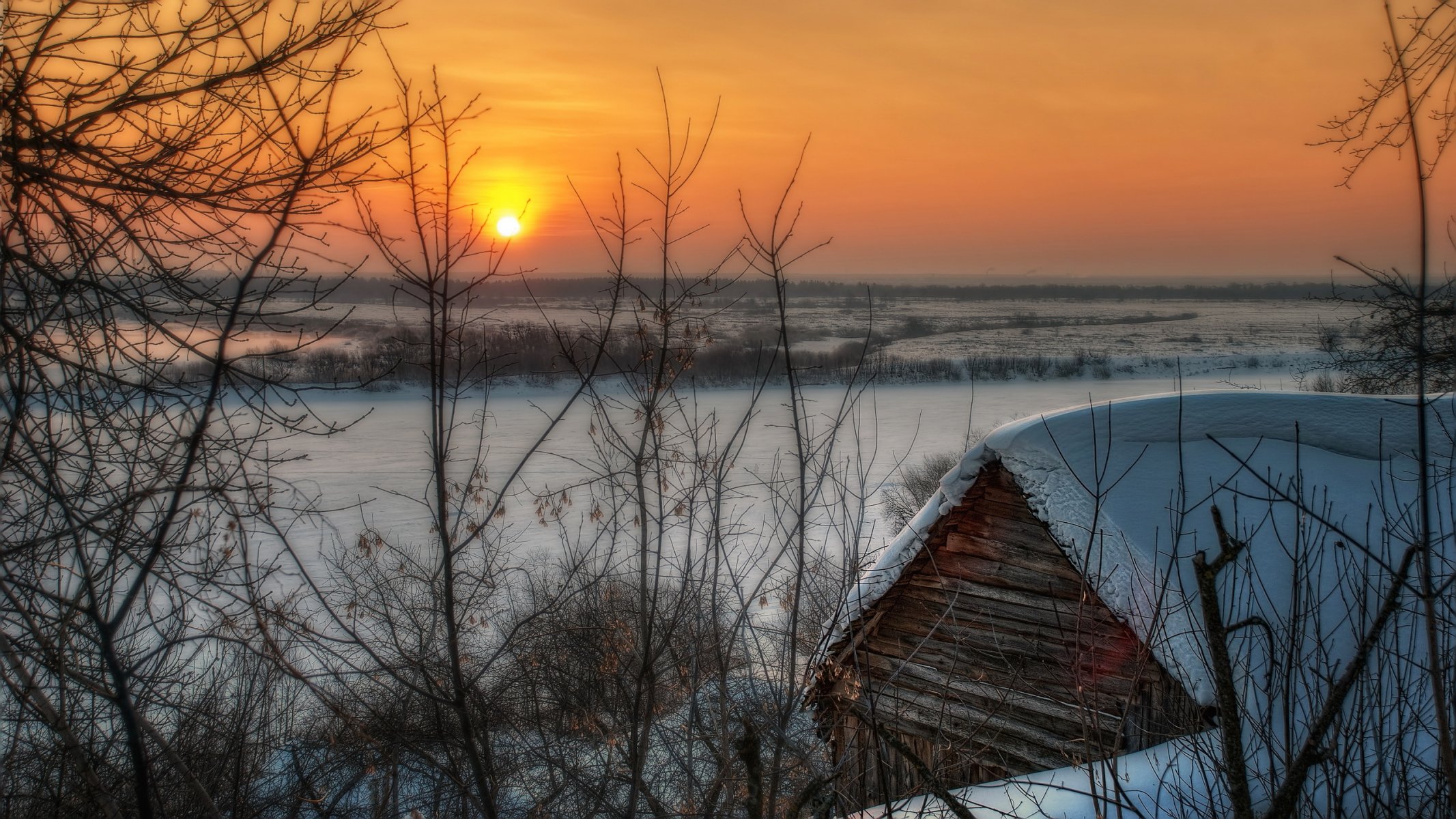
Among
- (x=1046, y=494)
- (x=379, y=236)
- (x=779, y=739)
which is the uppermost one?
(x=379, y=236)

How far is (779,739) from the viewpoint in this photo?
202 inches

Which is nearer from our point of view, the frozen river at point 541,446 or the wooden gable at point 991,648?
→ the wooden gable at point 991,648

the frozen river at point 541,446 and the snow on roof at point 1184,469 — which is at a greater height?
the snow on roof at point 1184,469

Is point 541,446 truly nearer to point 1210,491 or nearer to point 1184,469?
point 1184,469

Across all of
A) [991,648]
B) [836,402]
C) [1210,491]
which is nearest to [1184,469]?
[1210,491]

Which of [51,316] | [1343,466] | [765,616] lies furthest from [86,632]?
[765,616]

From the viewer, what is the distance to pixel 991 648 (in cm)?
706

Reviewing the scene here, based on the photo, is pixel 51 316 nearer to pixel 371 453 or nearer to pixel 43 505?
pixel 43 505

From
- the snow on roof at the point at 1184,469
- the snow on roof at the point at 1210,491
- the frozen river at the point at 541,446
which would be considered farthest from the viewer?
the frozen river at the point at 541,446

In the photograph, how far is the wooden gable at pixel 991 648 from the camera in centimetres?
620

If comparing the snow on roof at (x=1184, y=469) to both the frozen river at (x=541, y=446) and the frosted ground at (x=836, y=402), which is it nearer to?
the frosted ground at (x=836, y=402)

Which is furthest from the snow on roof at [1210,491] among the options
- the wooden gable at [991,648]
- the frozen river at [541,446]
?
the frozen river at [541,446]

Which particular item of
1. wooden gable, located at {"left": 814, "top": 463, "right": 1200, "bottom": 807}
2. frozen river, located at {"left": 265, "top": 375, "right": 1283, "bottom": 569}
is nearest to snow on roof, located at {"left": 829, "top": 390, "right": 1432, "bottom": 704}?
wooden gable, located at {"left": 814, "top": 463, "right": 1200, "bottom": 807}

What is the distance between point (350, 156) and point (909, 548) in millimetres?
5250
